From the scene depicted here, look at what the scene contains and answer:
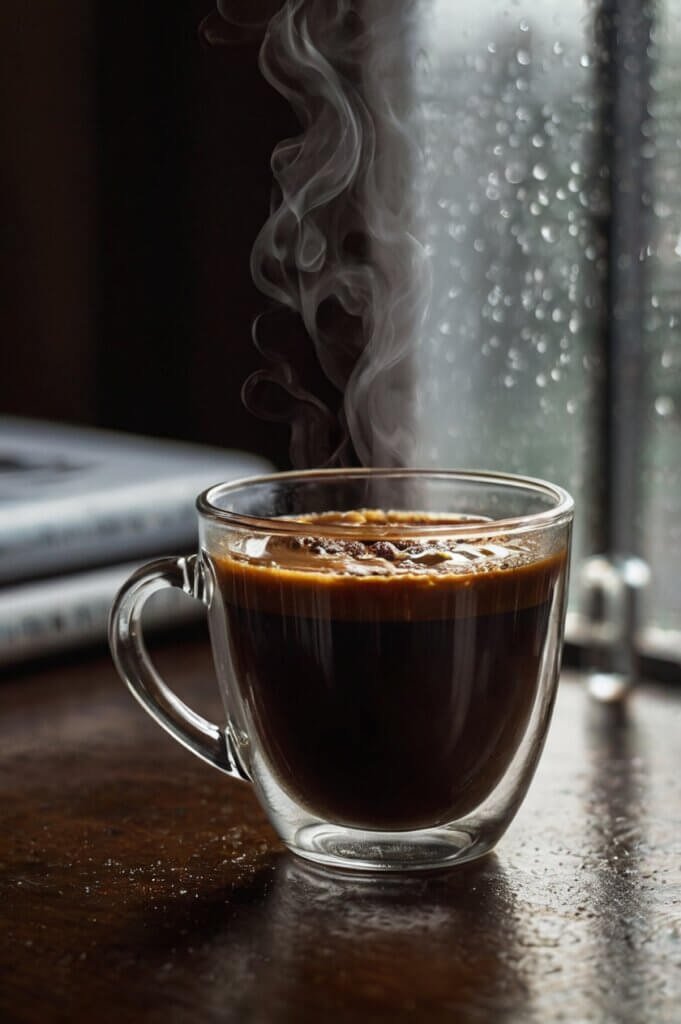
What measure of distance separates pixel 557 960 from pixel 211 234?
3.41 feet

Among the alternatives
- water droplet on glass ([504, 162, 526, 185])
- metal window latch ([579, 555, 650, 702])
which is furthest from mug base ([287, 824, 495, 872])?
water droplet on glass ([504, 162, 526, 185])

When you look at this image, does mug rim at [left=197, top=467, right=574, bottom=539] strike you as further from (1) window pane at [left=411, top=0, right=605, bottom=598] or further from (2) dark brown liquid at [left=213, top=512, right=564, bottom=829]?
(1) window pane at [left=411, top=0, right=605, bottom=598]

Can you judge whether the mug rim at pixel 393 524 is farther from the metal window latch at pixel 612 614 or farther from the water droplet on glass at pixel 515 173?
the water droplet on glass at pixel 515 173

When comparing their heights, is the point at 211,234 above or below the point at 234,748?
above

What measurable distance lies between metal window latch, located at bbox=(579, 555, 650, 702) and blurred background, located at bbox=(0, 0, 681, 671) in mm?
26

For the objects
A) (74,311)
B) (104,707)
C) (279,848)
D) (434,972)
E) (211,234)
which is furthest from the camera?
(74,311)

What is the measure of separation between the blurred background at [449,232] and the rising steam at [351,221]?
0.02m

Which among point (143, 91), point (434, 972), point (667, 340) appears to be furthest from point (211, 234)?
point (434, 972)

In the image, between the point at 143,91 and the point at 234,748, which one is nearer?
the point at 234,748

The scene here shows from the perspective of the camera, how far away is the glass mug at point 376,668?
677 millimetres

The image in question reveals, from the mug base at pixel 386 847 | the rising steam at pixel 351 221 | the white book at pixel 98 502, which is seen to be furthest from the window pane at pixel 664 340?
the mug base at pixel 386 847

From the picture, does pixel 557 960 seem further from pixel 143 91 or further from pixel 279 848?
pixel 143 91

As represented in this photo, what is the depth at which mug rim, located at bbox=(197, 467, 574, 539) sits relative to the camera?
67 centimetres

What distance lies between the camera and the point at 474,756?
2.32ft
